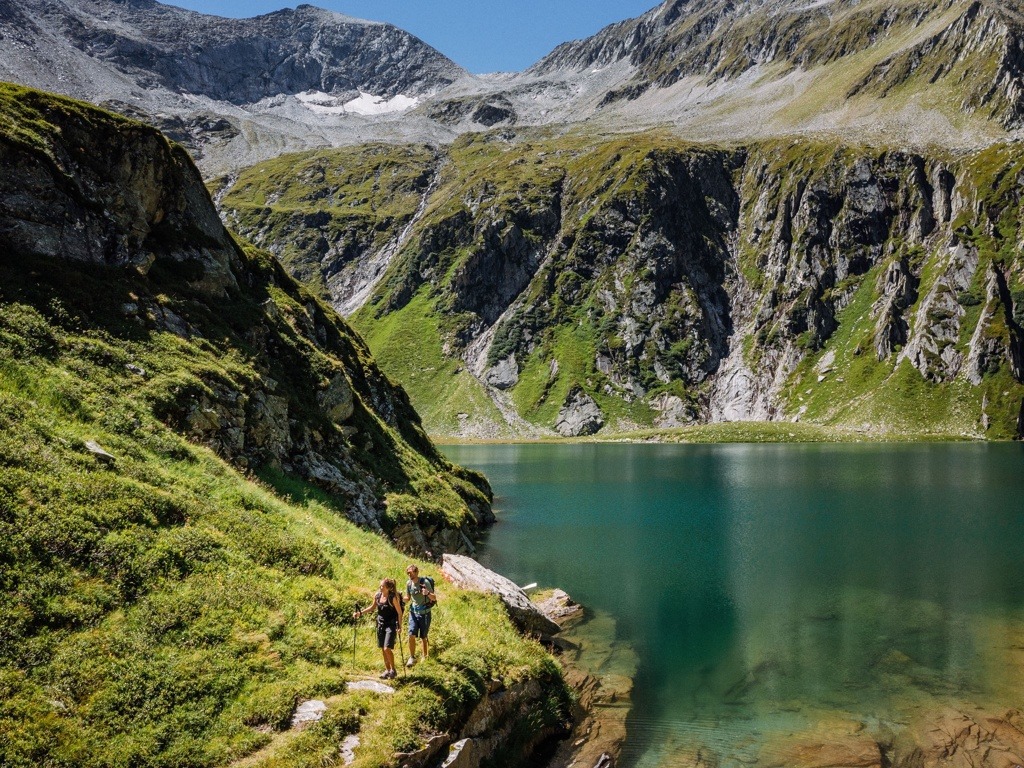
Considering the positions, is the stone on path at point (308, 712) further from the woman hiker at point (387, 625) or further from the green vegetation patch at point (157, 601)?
the woman hiker at point (387, 625)

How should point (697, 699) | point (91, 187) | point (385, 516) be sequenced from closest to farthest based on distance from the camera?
point (697, 699), point (91, 187), point (385, 516)

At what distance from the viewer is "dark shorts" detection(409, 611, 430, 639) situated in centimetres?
1582

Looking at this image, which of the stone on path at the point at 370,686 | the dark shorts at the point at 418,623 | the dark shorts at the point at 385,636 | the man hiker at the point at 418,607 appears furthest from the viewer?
the dark shorts at the point at 418,623

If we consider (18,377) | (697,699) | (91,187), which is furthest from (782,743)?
(91,187)

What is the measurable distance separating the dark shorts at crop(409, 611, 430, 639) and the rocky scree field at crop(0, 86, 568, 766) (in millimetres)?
952

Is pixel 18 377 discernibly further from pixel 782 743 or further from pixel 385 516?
pixel 782 743

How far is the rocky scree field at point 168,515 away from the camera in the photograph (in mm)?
12055

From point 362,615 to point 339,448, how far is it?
842 inches

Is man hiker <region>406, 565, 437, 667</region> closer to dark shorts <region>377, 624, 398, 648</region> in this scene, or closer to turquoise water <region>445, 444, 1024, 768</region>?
dark shorts <region>377, 624, 398, 648</region>

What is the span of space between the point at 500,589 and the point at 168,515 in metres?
13.7

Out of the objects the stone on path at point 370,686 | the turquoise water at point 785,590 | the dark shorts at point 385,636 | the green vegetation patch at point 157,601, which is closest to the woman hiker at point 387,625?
the dark shorts at point 385,636

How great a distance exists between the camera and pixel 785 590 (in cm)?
3594

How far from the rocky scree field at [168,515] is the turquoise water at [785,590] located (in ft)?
24.5

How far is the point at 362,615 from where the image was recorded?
1725 cm
